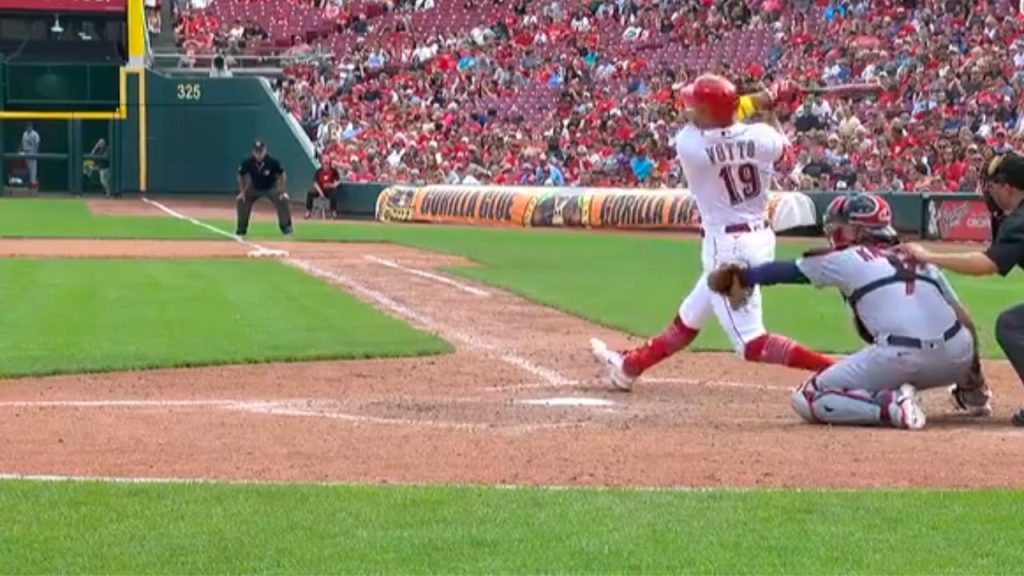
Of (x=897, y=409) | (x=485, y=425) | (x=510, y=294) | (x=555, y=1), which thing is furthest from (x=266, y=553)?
(x=555, y=1)

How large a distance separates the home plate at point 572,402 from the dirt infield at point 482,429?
0.9 inches

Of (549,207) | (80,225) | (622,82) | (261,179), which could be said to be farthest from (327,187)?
(261,179)

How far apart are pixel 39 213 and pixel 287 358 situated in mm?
23898

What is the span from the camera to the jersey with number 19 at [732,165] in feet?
30.4

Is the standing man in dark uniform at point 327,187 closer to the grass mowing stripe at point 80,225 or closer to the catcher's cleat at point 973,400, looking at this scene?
the grass mowing stripe at point 80,225

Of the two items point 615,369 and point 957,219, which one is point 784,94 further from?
point 957,219

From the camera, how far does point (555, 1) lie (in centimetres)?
4172

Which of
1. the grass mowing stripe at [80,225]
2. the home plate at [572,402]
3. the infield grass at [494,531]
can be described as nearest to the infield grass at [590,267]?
the grass mowing stripe at [80,225]

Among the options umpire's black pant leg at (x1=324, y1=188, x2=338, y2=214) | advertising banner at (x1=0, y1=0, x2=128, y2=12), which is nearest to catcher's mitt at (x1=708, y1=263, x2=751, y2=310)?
umpire's black pant leg at (x1=324, y1=188, x2=338, y2=214)

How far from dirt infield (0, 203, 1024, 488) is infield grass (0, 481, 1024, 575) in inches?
19.4

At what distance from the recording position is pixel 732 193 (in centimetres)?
938

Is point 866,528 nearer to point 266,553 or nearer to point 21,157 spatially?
point 266,553

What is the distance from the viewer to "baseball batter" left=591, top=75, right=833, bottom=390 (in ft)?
30.4

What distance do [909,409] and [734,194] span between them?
5.32 feet
